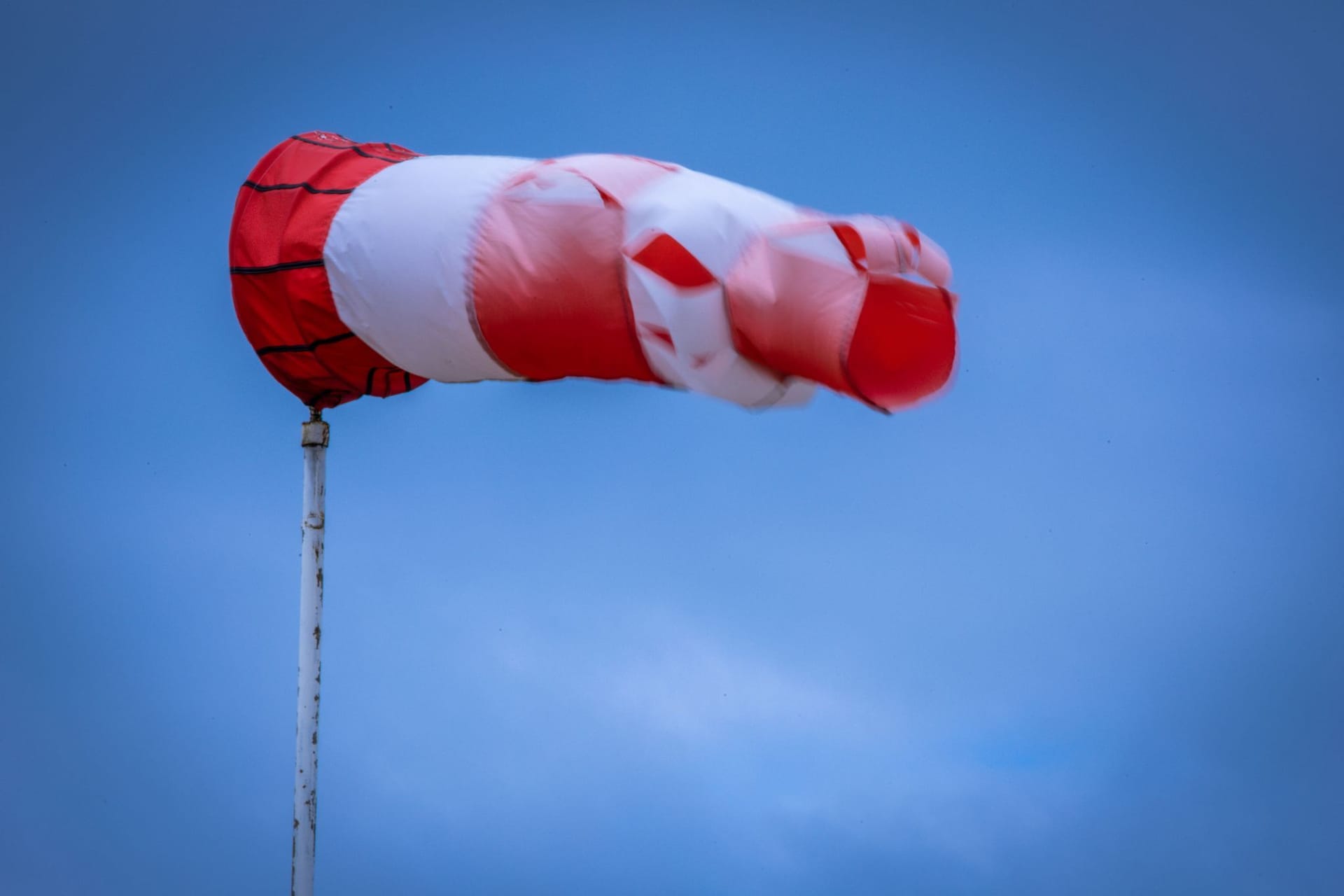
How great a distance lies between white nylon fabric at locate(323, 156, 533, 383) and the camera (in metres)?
2.26

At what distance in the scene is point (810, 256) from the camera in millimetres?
2066

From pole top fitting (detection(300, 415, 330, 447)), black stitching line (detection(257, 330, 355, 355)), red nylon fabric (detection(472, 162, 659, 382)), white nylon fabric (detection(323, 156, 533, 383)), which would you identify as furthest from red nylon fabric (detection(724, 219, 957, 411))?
pole top fitting (detection(300, 415, 330, 447))

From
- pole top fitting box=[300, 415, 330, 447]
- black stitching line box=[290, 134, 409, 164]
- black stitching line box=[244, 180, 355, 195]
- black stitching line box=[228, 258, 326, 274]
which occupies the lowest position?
pole top fitting box=[300, 415, 330, 447]

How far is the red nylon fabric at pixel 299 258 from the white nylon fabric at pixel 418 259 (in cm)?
5

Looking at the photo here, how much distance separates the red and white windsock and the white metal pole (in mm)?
334

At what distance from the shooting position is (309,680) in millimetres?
2641

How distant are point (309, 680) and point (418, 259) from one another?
903 mm

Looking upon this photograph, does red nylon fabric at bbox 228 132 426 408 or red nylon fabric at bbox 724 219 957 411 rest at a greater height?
red nylon fabric at bbox 228 132 426 408

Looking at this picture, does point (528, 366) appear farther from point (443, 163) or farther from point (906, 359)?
point (906, 359)

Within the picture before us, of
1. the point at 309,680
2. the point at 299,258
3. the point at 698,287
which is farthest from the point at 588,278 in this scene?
the point at 309,680

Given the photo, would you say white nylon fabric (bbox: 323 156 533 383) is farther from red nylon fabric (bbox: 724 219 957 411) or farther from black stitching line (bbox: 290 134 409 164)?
red nylon fabric (bbox: 724 219 957 411)

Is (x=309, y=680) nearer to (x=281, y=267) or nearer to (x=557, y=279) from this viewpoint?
(x=281, y=267)

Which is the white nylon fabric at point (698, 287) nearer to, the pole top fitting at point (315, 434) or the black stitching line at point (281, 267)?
the black stitching line at point (281, 267)

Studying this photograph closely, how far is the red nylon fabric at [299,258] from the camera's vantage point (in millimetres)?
2428
